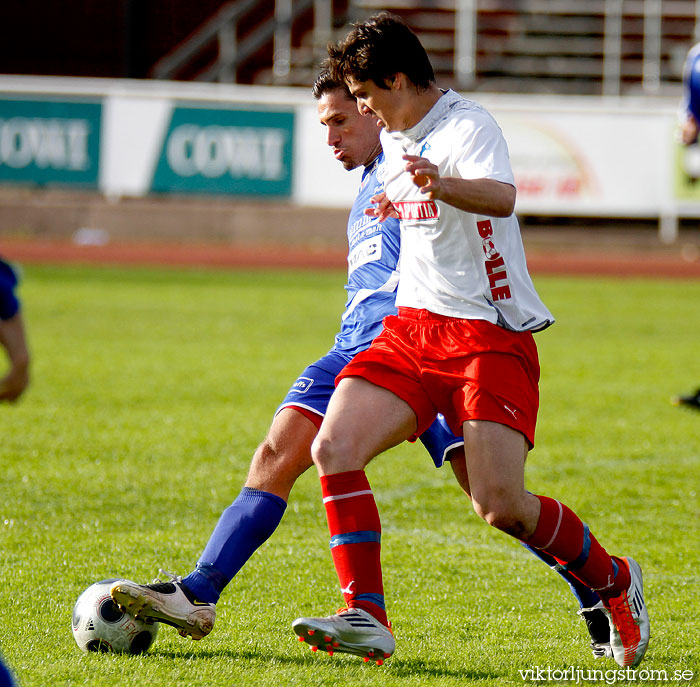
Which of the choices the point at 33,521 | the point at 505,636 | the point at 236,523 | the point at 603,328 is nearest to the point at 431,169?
the point at 236,523

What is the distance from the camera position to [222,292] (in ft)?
50.6

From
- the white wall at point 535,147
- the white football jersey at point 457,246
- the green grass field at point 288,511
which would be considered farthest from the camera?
the white wall at point 535,147

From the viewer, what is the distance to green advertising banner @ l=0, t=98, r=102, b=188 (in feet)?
64.4

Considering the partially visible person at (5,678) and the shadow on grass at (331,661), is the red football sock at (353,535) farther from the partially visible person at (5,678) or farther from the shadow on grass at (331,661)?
the partially visible person at (5,678)

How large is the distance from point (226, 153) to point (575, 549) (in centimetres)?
1682

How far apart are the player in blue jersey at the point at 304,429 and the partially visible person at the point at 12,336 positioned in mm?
687

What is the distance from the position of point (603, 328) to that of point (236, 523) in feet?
31.7

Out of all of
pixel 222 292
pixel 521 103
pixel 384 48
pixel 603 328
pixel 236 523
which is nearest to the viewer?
pixel 384 48

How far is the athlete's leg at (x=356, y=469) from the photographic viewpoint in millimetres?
3629

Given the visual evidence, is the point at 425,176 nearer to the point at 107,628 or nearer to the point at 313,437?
the point at 313,437

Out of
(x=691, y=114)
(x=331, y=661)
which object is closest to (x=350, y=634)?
(x=331, y=661)

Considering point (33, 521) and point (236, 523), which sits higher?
point (236, 523)

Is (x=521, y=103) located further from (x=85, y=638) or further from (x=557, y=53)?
(x=85, y=638)

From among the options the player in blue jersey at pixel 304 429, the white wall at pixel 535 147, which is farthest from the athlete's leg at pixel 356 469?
the white wall at pixel 535 147
